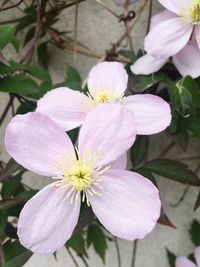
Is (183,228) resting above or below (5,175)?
below

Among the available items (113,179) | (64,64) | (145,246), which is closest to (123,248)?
(145,246)

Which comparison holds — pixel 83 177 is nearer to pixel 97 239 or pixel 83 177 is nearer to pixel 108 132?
pixel 108 132

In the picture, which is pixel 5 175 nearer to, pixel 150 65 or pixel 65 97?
pixel 65 97

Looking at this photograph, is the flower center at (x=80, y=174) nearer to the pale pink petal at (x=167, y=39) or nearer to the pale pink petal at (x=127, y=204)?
the pale pink petal at (x=127, y=204)

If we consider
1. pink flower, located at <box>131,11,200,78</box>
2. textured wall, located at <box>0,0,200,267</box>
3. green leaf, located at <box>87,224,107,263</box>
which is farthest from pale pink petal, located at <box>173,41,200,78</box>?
green leaf, located at <box>87,224,107,263</box>

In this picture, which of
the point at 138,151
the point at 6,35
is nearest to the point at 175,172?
the point at 138,151

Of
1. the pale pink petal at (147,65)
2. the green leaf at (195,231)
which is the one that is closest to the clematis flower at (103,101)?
the pale pink petal at (147,65)
